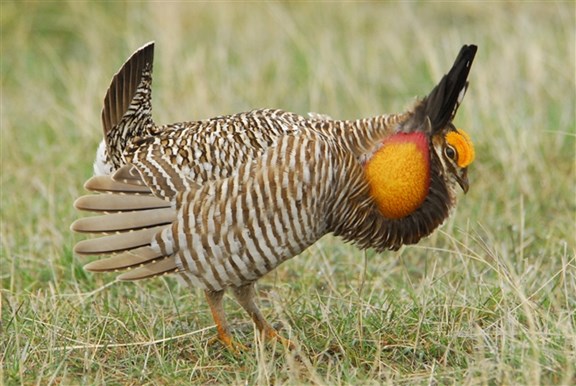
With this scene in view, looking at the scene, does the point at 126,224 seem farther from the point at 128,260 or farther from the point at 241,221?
the point at 241,221

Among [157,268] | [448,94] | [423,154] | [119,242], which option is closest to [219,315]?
[157,268]

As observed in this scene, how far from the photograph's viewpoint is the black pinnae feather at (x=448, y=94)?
173 inches

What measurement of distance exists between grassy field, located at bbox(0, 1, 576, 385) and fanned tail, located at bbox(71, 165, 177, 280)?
→ 0.27 metres

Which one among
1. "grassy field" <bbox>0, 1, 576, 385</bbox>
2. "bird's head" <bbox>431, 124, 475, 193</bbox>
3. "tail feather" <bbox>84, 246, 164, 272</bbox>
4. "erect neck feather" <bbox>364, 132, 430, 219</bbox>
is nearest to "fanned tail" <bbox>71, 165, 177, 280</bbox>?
"tail feather" <bbox>84, 246, 164, 272</bbox>

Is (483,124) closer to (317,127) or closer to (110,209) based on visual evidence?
(317,127)

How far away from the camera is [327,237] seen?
5.66 meters

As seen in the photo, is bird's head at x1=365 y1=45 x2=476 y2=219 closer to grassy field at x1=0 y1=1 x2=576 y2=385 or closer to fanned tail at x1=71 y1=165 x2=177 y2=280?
grassy field at x1=0 y1=1 x2=576 y2=385

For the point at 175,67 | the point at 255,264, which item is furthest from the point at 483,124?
the point at 255,264

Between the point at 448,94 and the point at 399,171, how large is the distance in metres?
0.38

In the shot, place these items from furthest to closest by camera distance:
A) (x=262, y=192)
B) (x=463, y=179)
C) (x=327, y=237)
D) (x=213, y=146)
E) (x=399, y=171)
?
(x=327, y=237) < (x=463, y=179) < (x=399, y=171) < (x=213, y=146) < (x=262, y=192)

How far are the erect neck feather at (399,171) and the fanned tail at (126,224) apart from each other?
840 mm

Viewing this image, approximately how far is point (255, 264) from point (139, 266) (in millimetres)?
489

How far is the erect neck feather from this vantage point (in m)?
4.34

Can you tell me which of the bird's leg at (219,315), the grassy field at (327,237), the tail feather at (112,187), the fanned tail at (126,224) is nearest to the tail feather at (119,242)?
the fanned tail at (126,224)
